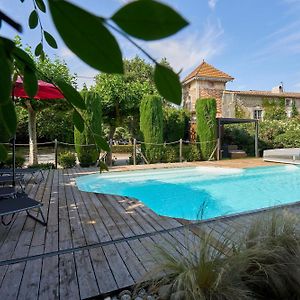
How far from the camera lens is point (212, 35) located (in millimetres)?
857

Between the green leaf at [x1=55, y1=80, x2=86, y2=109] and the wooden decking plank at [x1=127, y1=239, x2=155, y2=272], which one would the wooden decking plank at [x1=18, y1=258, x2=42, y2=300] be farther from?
the green leaf at [x1=55, y1=80, x2=86, y2=109]

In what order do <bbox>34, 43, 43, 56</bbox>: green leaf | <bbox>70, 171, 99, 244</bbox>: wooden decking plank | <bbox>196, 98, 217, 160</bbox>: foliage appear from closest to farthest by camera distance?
<bbox>34, 43, 43, 56</bbox>: green leaf, <bbox>70, 171, 99, 244</bbox>: wooden decking plank, <bbox>196, 98, 217, 160</bbox>: foliage

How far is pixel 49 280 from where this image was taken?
2.29m

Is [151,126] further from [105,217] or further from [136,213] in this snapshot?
[105,217]

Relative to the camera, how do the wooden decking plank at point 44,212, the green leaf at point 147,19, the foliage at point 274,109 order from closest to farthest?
the green leaf at point 147,19 < the wooden decking plank at point 44,212 < the foliage at point 274,109

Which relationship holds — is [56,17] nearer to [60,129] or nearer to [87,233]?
[87,233]

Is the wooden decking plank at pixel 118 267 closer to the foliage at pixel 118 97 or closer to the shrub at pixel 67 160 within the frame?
the shrub at pixel 67 160

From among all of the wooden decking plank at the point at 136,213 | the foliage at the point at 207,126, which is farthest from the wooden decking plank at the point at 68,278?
the foliage at the point at 207,126

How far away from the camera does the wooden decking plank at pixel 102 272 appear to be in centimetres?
219

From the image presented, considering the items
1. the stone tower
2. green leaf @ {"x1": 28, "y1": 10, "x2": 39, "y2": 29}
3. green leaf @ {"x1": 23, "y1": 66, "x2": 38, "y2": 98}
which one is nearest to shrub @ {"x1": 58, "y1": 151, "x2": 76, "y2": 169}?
green leaf @ {"x1": 28, "y1": 10, "x2": 39, "y2": 29}

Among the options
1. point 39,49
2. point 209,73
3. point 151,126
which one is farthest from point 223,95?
point 39,49

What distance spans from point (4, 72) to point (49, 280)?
245 centimetres

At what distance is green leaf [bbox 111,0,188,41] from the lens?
10.2 inches

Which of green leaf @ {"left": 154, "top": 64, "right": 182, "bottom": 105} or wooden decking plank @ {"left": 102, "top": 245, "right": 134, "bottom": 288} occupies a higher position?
green leaf @ {"left": 154, "top": 64, "right": 182, "bottom": 105}
